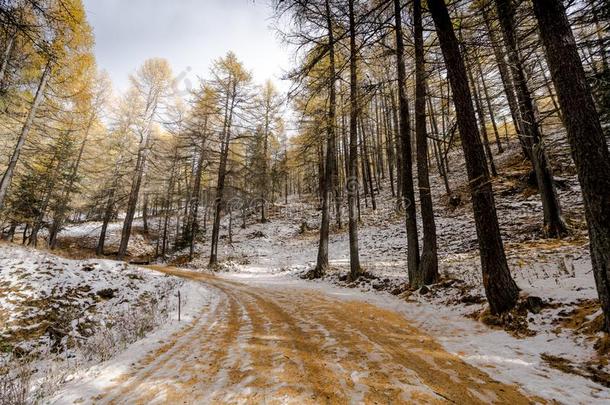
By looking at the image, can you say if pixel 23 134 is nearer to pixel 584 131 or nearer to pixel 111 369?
pixel 111 369

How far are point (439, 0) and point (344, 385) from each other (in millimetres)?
6601

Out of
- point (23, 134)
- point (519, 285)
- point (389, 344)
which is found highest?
point (23, 134)

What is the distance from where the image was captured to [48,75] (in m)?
13.5

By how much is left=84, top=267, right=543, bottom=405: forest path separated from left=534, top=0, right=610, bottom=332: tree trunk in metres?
2.08

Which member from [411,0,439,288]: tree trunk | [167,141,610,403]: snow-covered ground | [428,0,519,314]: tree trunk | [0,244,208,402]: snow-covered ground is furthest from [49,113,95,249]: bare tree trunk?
[428,0,519,314]: tree trunk

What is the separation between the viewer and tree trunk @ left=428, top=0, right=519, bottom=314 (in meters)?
5.20

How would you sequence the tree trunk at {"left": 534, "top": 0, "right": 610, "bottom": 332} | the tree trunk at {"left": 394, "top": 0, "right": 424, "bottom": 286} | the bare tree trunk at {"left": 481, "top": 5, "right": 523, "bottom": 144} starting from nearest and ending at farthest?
1. the tree trunk at {"left": 534, "top": 0, "right": 610, "bottom": 332}
2. the bare tree trunk at {"left": 481, "top": 5, "right": 523, "bottom": 144}
3. the tree trunk at {"left": 394, "top": 0, "right": 424, "bottom": 286}

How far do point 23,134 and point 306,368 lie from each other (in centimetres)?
1628

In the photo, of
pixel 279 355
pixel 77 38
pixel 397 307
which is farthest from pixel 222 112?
pixel 279 355

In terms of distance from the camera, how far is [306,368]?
11.7 ft

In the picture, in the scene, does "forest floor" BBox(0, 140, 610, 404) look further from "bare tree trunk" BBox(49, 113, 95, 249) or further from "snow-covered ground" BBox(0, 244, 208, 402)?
"bare tree trunk" BBox(49, 113, 95, 249)

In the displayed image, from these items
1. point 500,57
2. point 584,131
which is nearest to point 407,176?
point 500,57

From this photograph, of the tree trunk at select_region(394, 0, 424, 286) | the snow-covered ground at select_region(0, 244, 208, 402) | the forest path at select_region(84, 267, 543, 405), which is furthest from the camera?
the tree trunk at select_region(394, 0, 424, 286)

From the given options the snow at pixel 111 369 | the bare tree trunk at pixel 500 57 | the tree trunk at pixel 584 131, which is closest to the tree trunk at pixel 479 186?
the bare tree trunk at pixel 500 57
